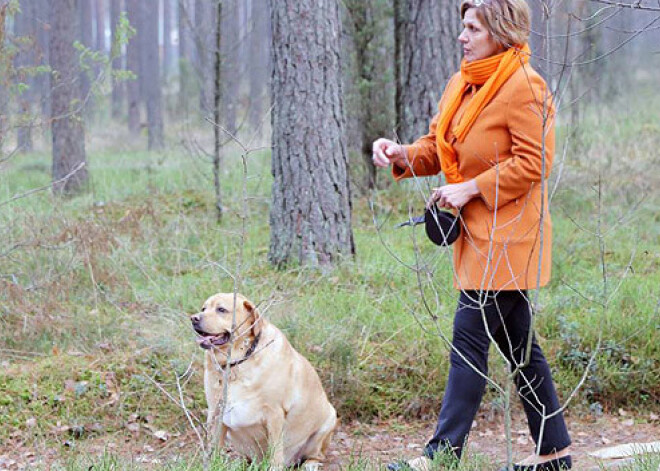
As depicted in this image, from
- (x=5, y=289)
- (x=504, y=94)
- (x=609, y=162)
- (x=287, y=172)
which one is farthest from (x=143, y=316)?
(x=609, y=162)

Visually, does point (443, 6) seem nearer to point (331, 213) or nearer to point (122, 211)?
point (331, 213)

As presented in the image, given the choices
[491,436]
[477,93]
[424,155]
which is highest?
[477,93]

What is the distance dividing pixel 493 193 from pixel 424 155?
21.9 inches

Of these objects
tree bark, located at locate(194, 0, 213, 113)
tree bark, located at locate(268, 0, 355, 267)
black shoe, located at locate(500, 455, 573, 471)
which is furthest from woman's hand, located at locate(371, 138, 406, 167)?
tree bark, located at locate(194, 0, 213, 113)

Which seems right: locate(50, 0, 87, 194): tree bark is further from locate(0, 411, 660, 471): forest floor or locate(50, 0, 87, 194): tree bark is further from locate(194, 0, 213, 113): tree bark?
locate(0, 411, 660, 471): forest floor

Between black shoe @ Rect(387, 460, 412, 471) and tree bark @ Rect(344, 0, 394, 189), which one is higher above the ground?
tree bark @ Rect(344, 0, 394, 189)

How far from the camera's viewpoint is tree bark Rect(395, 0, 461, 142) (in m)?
9.45

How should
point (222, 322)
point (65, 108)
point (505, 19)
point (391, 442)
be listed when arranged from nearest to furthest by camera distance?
point (505, 19)
point (222, 322)
point (391, 442)
point (65, 108)

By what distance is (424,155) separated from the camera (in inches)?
168

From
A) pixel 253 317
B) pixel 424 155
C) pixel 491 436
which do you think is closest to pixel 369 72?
pixel 491 436

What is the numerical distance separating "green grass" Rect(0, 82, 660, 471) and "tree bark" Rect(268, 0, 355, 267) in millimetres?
304

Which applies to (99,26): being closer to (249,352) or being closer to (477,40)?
(249,352)

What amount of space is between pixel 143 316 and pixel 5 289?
3.31 feet

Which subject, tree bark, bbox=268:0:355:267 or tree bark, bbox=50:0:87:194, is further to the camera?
tree bark, bbox=50:0:87:194
